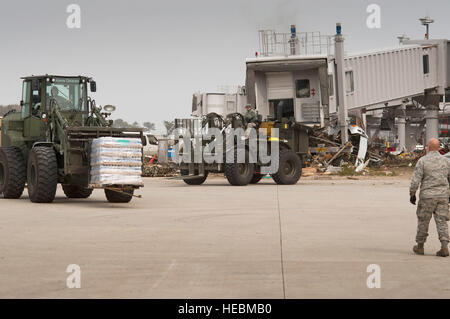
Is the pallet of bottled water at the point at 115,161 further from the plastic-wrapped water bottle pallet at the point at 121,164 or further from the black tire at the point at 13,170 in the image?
the black tire at the point at 13,170

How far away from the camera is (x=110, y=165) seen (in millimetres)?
15523

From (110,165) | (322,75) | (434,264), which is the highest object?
(322,75)

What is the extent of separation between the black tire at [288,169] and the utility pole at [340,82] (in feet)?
22.3

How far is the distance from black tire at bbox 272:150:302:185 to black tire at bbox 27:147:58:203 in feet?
31.6

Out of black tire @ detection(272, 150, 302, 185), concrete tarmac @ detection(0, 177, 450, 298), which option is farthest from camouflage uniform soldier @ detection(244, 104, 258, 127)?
concrete tarmac @ detection(0, 177, 450, 298)

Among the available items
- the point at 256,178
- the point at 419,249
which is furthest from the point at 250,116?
the point at 419,249

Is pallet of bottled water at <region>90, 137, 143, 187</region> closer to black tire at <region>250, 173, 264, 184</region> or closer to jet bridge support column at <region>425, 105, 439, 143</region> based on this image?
black tire at <region>250, 173, 264, 184</region>

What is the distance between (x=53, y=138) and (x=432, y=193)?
10197mm

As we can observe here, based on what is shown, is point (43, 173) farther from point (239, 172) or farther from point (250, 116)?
point (250, 116)

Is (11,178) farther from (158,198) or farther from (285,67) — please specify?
(285,67)

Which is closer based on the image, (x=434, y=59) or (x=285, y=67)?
(x=285, y=67)

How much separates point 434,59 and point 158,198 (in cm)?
2352

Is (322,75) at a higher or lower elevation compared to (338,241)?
higher

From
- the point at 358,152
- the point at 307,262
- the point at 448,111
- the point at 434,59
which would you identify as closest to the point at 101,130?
the point at 307,262
